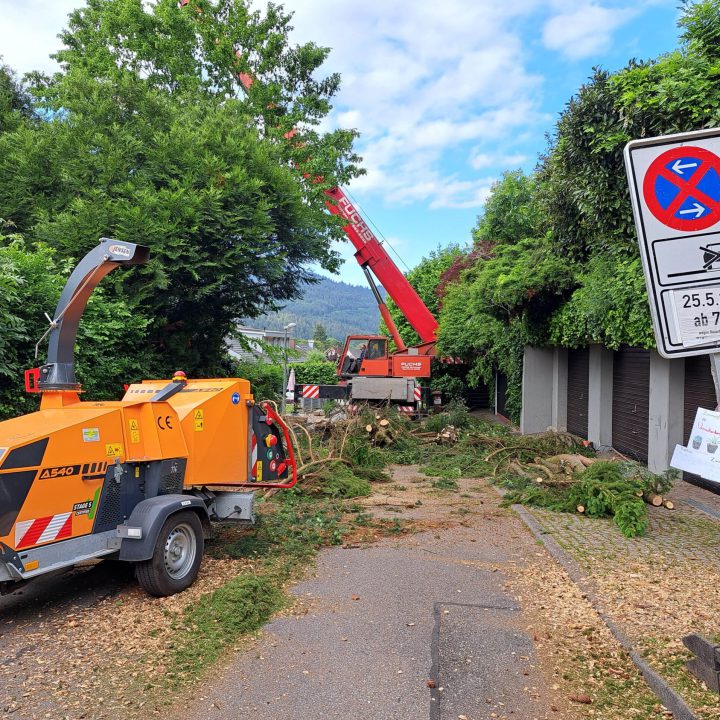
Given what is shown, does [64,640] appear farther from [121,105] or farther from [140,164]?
[121,105]

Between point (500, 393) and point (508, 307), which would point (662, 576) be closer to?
point (508, 307)

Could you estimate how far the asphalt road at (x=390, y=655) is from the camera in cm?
375

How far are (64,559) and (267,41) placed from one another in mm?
19984

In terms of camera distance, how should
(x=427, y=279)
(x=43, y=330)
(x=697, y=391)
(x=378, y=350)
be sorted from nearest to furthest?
(x=43, y=330) < (x=697, y=391) < (x=378, y=350) < (x=427, y=279)

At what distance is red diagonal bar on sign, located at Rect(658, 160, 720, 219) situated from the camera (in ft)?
10.6

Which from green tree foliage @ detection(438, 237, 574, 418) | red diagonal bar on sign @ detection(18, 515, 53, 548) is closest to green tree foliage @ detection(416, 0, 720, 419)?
green tree foliage @ detection(438, 237, 574, 418)

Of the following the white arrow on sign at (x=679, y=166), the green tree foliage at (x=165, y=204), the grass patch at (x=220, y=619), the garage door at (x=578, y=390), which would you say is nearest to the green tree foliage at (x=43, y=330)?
the green tree foliage at (x=165, y=204)

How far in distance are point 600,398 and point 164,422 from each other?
11.0 m

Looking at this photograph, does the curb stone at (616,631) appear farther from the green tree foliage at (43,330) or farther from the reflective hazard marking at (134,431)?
the green tree foliage at (43,330)

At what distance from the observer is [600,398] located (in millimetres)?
14016

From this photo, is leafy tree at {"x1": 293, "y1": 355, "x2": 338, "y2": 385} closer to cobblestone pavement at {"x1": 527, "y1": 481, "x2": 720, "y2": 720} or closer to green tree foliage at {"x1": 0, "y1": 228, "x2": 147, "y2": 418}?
green tree foliage at {"x1": 0, "y1": 228, "x2": 147, "y2": 418}

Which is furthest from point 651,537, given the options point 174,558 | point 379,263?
point 379,263

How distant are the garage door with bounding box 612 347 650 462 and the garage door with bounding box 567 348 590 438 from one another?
1.64m

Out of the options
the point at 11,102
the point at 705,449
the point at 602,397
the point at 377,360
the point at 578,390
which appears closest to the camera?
the point at 705,449
